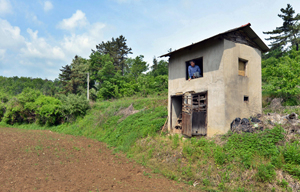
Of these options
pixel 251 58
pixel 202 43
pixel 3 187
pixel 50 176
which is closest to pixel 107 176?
pixel 50 176

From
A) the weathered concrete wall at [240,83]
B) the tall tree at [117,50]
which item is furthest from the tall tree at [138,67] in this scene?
the weathered concrete wall at [240,83]

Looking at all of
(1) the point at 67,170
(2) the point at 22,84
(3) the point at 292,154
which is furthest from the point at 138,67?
(2) the point at 22,84

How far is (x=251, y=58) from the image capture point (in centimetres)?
1215

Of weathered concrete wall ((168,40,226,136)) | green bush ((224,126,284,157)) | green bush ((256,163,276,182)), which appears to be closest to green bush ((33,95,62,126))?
weathered concrete wall ((168,40,226,136))

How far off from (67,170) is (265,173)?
8810 mm

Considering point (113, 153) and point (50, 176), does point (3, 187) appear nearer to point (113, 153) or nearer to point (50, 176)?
point (50, 176)

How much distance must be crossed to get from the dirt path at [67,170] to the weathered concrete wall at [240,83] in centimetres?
495

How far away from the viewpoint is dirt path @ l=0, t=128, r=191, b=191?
8227mm

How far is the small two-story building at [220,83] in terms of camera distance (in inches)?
422

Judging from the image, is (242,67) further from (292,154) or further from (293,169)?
(293,169)

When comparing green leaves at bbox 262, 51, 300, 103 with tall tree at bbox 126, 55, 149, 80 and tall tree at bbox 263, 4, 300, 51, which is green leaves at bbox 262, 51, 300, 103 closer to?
tall tree at bbox 263, 4, 300, 51

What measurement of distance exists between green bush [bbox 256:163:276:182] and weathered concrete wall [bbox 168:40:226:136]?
9.90ft

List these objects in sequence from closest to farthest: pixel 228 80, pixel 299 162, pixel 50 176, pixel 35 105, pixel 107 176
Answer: pixel 299 162 → pixel 50 176 → pixel 107 176 → pixel 228 80 → pixel 35 105

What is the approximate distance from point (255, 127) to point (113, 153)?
916cm
